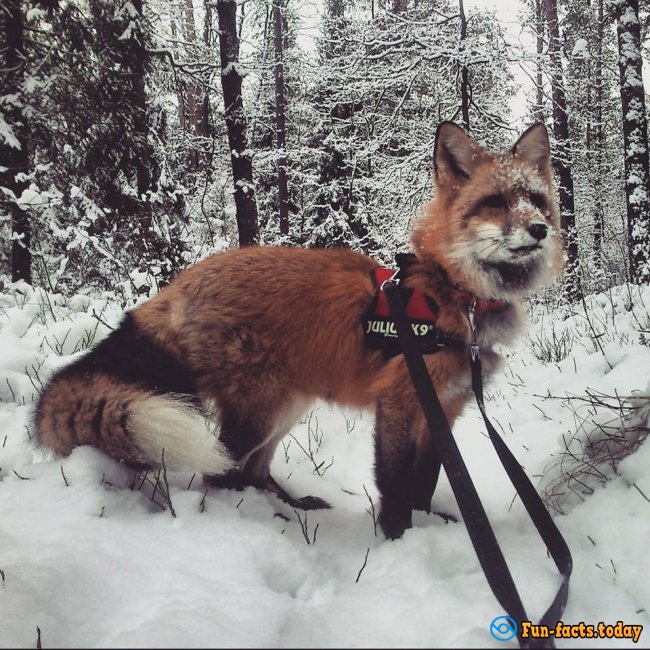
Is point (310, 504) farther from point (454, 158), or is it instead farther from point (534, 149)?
point (534, 149)

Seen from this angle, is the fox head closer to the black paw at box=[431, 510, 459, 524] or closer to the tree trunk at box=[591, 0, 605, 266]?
the black paw at box=[431, 510, 459, 524]

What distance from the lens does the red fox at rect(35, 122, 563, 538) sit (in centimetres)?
250

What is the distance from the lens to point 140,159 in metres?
9.02

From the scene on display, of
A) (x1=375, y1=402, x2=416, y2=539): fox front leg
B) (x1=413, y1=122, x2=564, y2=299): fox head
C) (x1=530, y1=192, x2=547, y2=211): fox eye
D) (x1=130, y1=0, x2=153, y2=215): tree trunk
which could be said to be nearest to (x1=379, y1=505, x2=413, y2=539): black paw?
(x1=375, y1=402, x2=416, y2=539): fox front leg

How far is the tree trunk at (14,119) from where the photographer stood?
26.9 feet

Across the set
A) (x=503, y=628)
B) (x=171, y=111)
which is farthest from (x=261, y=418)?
(x=171, y=111)

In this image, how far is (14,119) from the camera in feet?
28.5

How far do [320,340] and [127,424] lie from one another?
3.75 ft

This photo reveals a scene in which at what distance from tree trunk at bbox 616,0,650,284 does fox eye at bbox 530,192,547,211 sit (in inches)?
367

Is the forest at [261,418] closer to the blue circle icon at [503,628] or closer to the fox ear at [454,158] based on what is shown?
the blue circle icon at [503,628]

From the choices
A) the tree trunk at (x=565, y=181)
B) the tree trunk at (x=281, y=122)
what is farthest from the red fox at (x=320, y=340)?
the tree trunk at (x=281, y=122)

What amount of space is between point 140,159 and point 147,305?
7.21m

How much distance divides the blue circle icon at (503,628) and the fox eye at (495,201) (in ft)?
6.83

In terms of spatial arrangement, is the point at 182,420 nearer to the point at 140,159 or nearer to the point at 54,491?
the point at 54,491
